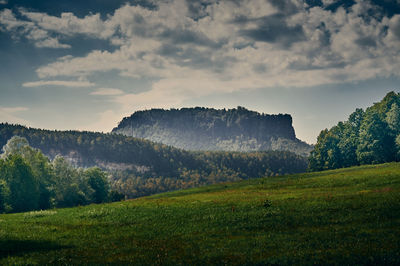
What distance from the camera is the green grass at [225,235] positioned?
18391 millimetres

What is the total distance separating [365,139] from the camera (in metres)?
98.9

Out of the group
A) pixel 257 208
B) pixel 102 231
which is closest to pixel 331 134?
pixel 257 208

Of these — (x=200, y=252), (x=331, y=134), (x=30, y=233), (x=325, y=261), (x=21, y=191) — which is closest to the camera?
(x=325, y=261)

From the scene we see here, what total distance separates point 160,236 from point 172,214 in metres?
9.25

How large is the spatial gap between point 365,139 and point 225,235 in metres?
86.9

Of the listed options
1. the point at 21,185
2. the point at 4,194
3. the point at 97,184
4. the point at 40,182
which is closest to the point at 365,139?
the point at 97,184

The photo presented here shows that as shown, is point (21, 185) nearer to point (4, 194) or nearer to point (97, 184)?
point (4, 194)

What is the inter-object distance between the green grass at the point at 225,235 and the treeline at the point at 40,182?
53217 millimetres

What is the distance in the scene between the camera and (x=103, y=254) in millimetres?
20719

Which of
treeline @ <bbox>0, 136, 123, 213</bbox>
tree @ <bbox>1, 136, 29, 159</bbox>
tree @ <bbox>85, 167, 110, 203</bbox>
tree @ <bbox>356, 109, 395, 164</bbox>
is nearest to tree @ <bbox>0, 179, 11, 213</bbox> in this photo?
treeline @ <bbox>0, 136, 123, 213</bbox>

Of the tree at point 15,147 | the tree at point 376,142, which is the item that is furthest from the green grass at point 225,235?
the tree at point 15,147

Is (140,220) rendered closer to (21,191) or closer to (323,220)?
(323,220)

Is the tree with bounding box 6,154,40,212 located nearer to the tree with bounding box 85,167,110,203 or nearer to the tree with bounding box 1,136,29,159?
the tree with bounding box 1,136,29,159

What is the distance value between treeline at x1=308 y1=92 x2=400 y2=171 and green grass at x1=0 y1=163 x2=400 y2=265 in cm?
6606
